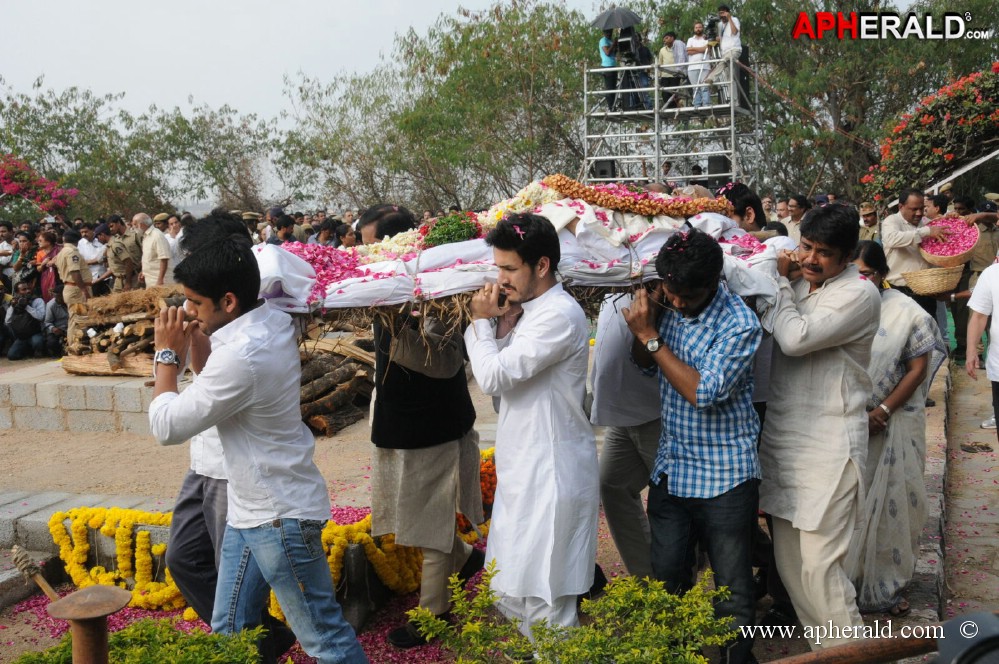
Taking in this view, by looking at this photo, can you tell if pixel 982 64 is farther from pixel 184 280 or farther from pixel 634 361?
pixel 184 280

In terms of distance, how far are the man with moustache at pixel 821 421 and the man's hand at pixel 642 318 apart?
50cm

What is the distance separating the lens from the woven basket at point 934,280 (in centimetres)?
799

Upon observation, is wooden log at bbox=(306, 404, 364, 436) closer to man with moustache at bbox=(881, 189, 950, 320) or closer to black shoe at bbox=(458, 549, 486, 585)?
black shoe at bbox=(458, 549, 486, 585)

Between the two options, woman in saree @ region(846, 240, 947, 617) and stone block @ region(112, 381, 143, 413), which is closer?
woman in saree @ region(846, 240, 947, 617)

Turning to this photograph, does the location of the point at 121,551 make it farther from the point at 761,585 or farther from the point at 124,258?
the point at 124,258

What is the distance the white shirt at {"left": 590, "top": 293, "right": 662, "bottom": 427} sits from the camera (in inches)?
151

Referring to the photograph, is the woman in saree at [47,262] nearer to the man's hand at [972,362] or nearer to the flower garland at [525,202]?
the flower garland at [525,202]

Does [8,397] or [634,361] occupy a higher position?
[634,361]

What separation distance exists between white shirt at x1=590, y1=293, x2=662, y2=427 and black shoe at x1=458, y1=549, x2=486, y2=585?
0.94 m

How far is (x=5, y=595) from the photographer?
481 centimetres

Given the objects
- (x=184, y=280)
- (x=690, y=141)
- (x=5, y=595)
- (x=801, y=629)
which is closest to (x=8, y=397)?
(x=5, y=595)

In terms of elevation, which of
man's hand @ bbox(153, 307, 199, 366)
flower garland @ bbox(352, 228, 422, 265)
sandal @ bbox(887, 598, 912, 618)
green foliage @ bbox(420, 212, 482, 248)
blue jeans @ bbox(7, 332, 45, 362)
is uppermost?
green foliage @ bbox(420, 212, 482, 248)

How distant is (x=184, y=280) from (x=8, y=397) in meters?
7.83

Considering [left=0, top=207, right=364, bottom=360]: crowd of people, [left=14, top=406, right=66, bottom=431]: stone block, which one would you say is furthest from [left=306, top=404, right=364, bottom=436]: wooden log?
[left=0, top=207, right=364, bottom=360]: crowd of people
